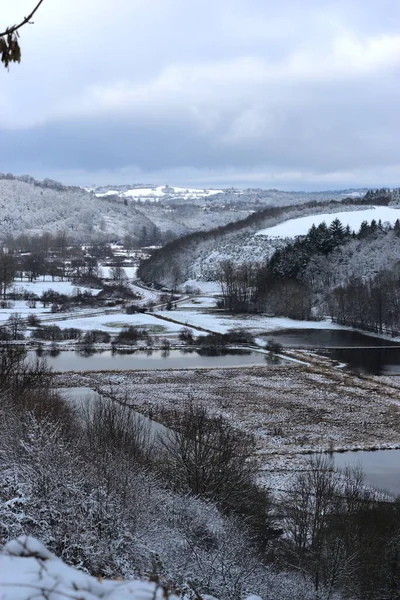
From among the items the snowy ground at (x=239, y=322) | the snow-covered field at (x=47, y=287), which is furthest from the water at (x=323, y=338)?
the snow-covered field at (x=47, y=287)

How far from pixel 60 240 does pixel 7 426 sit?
A: 149 metres

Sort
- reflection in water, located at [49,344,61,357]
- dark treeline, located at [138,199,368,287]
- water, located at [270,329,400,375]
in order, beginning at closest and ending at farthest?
1. water, located at [270,329,400,375]
2. reflection in water, located at [49,344,61,357]
3. dark treeline, located at [138,199,368,287]

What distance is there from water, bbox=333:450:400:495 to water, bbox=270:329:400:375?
54.3 feet

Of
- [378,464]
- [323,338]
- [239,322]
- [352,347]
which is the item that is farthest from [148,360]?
[378,464]

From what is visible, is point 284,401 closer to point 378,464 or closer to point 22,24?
point 378,464

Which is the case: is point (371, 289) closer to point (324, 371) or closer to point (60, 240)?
point (324, 371)

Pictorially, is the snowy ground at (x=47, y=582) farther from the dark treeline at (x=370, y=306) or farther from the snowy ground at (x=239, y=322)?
the dark treeline at (x=370, y=306)

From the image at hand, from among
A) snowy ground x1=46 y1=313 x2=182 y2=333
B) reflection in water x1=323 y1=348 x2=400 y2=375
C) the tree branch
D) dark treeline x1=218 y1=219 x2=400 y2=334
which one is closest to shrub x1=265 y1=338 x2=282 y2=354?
reflection in water x1=323 y1=348 x2=400 y2=375

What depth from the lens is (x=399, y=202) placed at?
438 feet

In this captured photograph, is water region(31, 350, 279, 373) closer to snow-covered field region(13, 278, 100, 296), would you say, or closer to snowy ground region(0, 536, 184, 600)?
snow-covered field region(13, 278, 100, 296)

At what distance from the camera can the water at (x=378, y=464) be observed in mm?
20269

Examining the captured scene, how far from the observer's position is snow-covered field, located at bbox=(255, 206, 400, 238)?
11594 cm

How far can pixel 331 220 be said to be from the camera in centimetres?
12006

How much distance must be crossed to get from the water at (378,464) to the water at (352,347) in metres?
16.6
